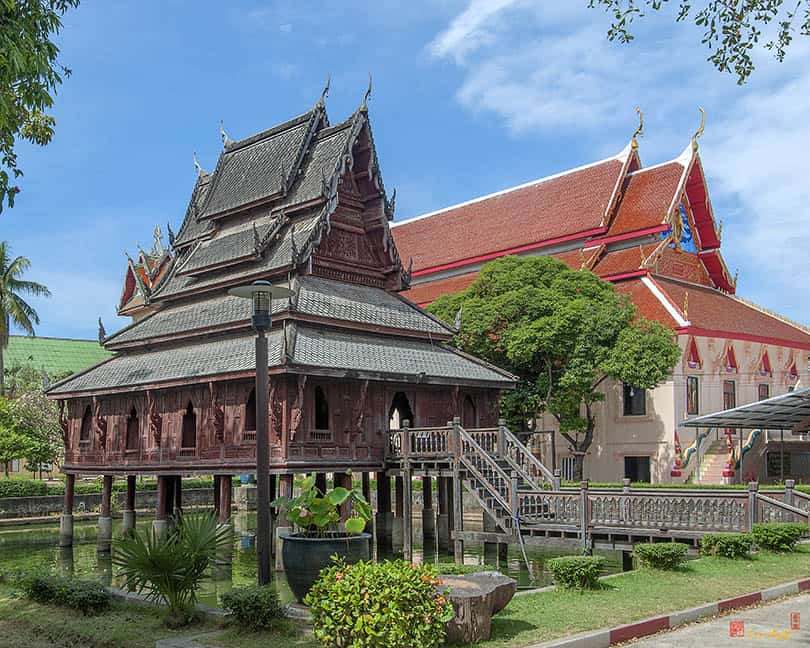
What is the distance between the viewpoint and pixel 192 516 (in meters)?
12.1

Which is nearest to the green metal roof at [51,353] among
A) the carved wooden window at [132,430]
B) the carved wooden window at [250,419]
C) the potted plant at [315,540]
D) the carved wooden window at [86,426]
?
the carved wooden window at [86,426]

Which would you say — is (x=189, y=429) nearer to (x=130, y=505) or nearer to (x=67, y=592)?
(x=130, y=505)

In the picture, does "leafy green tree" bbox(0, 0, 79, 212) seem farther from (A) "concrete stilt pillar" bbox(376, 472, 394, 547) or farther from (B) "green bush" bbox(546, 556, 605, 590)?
(A) "concrete stilt pillar" bbox(376, 472, 394, 547)

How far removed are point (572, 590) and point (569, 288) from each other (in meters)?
21.3

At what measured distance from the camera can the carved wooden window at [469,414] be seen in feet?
83.9

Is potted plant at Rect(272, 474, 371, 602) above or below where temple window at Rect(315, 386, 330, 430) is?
below

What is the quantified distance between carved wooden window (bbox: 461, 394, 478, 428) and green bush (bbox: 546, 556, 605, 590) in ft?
42.7

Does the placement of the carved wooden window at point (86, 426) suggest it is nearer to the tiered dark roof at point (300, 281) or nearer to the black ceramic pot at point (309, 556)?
the tiered dark roof at point (300, 281)

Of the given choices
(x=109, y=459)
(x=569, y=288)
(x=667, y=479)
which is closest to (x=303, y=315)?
(x=109, y=459)

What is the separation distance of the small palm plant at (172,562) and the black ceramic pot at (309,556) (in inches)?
39.8

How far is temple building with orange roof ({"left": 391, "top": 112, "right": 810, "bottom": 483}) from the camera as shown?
3431 centimetres

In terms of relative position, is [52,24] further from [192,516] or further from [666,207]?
[666,207]

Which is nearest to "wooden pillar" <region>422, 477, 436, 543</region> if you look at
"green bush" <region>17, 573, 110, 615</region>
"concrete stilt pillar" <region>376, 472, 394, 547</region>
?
"concrete stilt pillar" <region>376, 472, 394, 547</region>

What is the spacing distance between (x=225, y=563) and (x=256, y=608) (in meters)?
11.7
